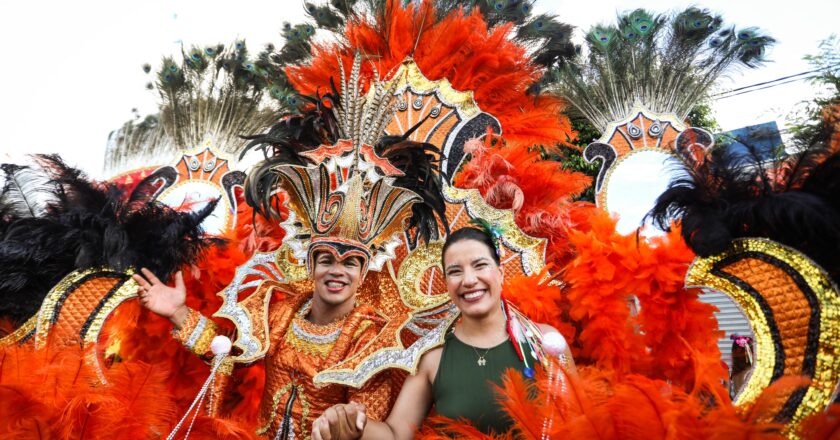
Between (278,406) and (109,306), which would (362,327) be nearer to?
(278,406)

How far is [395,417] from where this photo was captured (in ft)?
7.38

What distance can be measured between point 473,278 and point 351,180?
82 centimetres

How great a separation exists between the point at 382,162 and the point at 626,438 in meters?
1.70

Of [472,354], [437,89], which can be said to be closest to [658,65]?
[437,89]

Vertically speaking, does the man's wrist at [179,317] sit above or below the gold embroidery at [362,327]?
below

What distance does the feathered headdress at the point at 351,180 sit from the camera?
2729 millimetres

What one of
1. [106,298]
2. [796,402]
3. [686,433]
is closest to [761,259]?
[796,402]

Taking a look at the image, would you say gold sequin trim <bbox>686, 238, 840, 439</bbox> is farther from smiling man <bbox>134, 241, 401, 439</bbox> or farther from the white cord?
the white cord

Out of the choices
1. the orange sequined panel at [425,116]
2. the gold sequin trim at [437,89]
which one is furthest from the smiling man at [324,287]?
the gold sequin trim at [437,89]

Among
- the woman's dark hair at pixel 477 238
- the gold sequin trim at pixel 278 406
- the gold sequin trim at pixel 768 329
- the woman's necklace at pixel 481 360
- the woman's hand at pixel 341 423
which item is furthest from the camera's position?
the gold sequin trim at pixel 278 406

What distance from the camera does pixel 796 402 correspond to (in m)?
1.68

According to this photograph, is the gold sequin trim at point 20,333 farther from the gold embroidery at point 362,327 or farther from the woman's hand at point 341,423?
the woman's hand at point 341,423

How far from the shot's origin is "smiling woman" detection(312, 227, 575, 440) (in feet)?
7.08

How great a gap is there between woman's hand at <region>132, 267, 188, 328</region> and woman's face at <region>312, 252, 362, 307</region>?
72cm
